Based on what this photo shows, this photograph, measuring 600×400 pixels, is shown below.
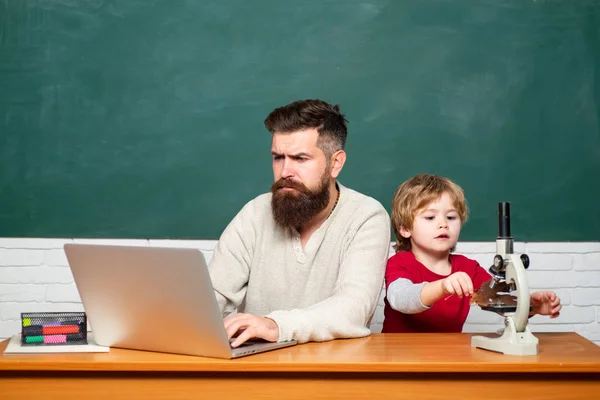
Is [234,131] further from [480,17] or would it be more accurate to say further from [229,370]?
[229,370]

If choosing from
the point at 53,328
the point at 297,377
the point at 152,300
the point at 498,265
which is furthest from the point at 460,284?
the point at 53,328

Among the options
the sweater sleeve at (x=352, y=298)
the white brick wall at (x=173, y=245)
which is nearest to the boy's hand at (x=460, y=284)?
the sweater sleeve at (x=352, y=298)

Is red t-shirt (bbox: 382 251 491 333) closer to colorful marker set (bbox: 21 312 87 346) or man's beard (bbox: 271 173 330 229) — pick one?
man's beard (bbox: 271 173 330 229)

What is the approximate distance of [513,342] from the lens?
1.80 m

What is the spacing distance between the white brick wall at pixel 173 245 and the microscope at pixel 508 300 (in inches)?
58.1

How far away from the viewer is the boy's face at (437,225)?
2.50m

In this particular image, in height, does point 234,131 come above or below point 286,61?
below

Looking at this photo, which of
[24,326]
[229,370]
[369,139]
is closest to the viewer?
[229,370]

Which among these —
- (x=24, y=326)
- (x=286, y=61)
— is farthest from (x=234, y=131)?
(x=24, y=326)

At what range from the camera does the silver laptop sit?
5.30ft

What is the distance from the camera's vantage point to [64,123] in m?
3.37

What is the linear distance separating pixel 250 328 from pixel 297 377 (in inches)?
7.5

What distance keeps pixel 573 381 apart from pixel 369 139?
1.82m

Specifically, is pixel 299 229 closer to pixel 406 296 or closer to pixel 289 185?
pixel 289 185
